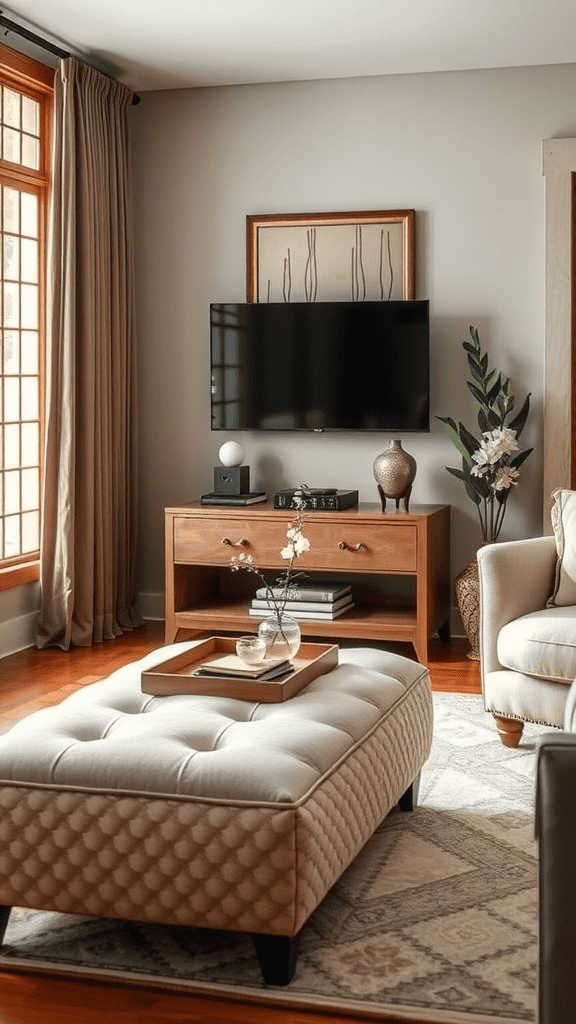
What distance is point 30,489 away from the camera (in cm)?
534

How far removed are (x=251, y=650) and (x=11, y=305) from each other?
2.89 meters

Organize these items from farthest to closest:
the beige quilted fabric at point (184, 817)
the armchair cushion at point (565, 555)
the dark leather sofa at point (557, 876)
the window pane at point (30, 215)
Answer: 1. the window pane at point (30, 215)
2. the armchair cushion at point (565, 555)
3. the beige quilted fabric at point (184, 817)
4. the dark leather sofa at point (557, 876)

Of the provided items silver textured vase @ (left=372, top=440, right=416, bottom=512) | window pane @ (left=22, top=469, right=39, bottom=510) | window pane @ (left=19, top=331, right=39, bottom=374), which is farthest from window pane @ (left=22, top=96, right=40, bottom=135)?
silver textured vase @ (left=372, top=440, right=416, bottom=512)

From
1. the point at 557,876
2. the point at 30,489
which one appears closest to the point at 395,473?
the point at 30,489

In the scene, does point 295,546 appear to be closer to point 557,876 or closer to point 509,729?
point 509,729

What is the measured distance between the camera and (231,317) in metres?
5.49

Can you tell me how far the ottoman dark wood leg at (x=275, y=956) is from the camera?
207 cm

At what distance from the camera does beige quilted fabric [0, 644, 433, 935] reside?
6.61ft

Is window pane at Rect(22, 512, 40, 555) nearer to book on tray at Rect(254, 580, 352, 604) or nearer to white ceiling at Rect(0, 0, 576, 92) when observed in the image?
book on tray at Rect(254, 580, 352, 604)

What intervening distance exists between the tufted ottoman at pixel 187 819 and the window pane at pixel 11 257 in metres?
3.14

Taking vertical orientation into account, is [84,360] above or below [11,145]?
below

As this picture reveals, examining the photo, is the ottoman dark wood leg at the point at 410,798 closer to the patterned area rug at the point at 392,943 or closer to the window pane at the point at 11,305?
the patterned area rug at the point at 392,943

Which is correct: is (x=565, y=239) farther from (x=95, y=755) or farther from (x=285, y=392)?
(x=95, y=755)

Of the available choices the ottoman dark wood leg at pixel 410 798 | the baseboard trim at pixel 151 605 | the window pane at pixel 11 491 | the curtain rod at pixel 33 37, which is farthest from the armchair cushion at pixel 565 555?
the curtain rod at pixel 33 37
